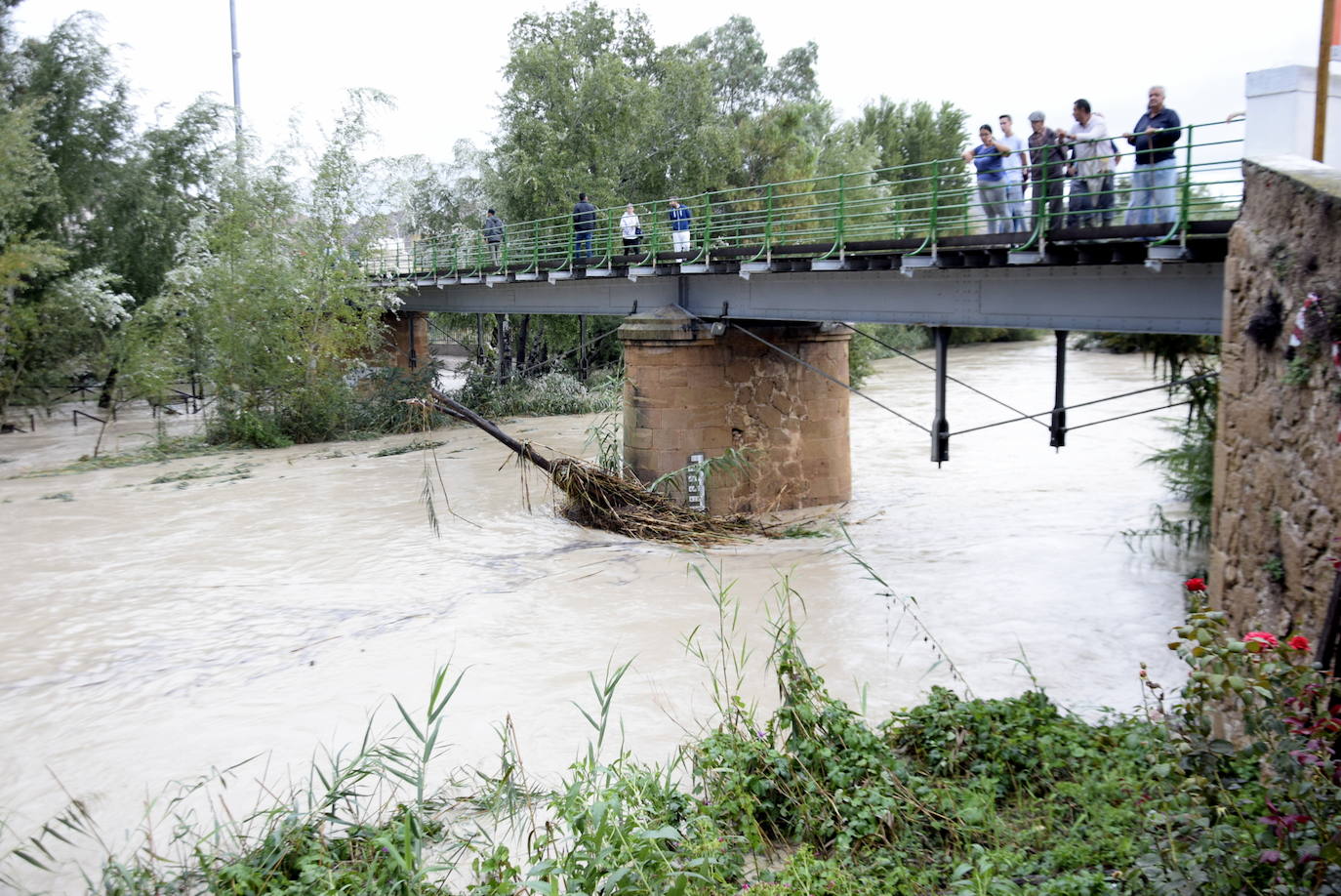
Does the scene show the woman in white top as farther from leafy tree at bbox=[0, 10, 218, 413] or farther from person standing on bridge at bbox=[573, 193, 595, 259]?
leafy tree at bbox=[0, 10, 218, 413]

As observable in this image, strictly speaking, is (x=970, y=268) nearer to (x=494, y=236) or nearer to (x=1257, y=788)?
(x=1257, y=788)

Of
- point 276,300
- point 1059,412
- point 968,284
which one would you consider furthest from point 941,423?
point 276,300

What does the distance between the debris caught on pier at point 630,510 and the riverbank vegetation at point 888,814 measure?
815cm

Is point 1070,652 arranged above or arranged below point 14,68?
below

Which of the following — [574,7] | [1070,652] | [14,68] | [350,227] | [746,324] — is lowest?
[1070,652]

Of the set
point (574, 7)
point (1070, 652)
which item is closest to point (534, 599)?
point (1070, 652)

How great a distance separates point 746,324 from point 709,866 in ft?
44.3

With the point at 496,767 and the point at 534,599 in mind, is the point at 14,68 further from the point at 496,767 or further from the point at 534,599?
the point at 496,767

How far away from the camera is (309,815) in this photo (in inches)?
219

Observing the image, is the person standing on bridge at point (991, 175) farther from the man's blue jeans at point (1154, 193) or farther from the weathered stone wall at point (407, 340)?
the weathered stone wall at point (407, 340)

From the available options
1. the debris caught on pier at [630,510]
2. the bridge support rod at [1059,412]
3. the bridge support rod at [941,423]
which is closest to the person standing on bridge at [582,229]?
the debris caught on pier at [630,510]

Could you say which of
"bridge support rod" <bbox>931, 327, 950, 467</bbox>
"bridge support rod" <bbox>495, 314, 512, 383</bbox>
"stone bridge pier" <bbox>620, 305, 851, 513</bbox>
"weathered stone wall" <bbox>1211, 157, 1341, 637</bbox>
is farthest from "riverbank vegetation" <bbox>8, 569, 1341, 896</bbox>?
"bridge support rod" <bbox>495, 314, 512, 383</bbox>

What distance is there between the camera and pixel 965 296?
1305 cm

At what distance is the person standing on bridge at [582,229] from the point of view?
2225 centimetres
